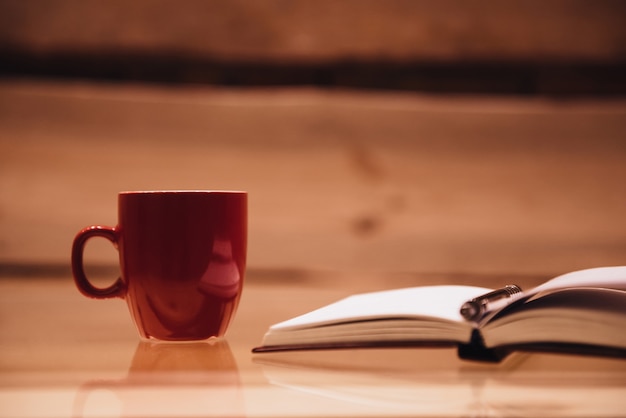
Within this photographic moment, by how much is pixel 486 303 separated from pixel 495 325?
0.14 feet

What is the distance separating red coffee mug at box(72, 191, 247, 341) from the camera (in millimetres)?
760

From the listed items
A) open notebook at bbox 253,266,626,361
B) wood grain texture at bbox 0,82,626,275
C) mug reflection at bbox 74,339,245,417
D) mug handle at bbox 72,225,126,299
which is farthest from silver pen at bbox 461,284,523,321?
wood grain texture at bbox 0,82,626,275

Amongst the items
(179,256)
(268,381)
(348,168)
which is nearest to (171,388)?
(268,381)

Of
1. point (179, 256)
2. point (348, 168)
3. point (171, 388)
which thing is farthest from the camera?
point (348, 168)

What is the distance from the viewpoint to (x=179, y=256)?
761mm

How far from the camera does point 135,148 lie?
5.58 feet

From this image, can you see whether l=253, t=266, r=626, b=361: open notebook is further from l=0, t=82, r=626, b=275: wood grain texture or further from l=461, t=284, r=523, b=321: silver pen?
l=0, t=82, r=626, b=275: wood grain texture

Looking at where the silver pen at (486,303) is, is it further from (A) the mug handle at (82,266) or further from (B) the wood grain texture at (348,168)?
(B) the wood grain texture at (348,168)

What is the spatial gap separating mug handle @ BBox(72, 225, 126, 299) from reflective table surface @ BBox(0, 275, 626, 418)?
0.06 meters

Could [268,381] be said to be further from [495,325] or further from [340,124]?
[340,124]

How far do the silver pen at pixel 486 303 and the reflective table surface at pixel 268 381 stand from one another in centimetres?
5

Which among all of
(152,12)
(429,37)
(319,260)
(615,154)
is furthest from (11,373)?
(615,154)

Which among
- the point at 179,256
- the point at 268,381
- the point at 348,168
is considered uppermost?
the point at 348,168

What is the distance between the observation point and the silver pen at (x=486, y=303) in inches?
25.5
